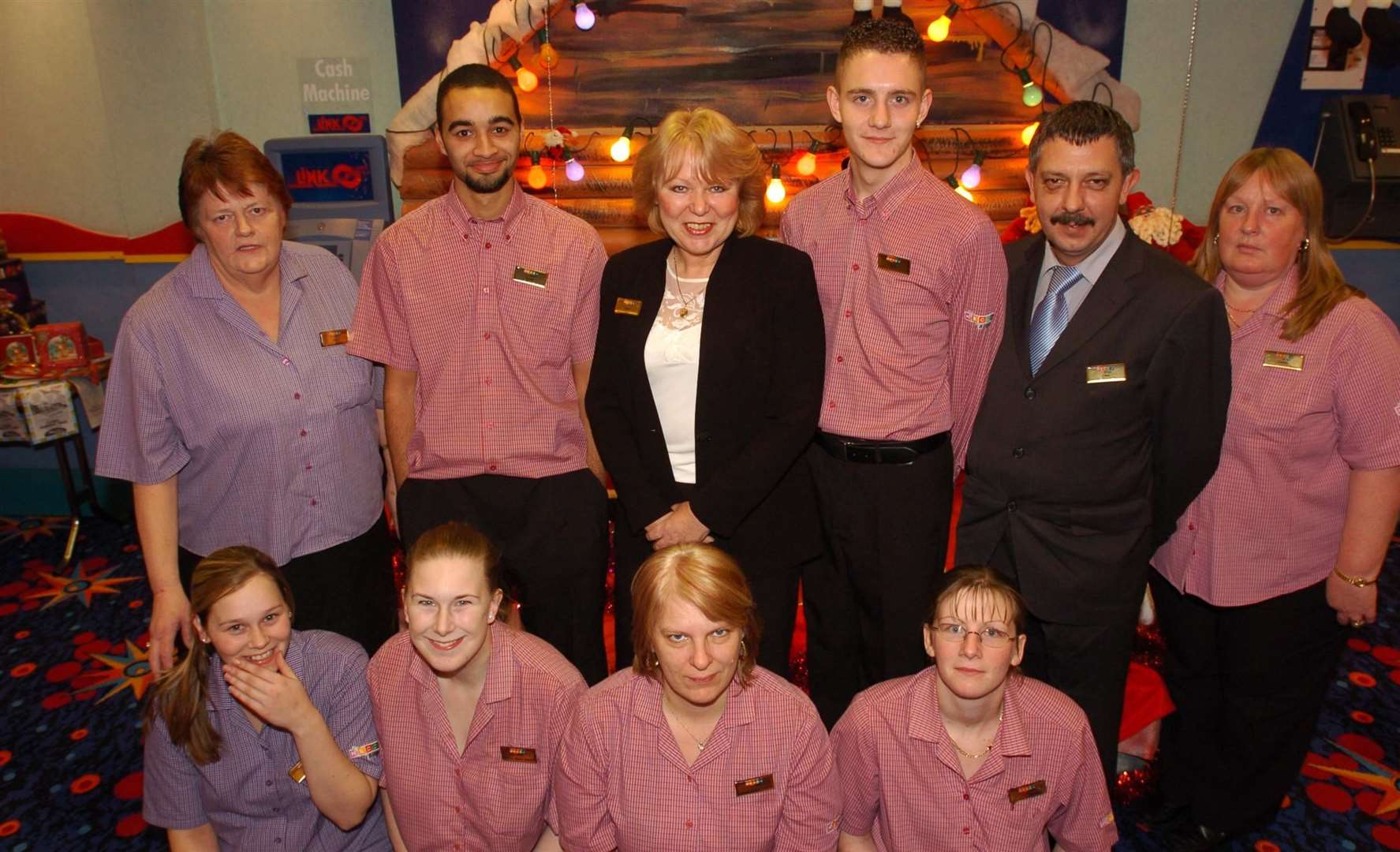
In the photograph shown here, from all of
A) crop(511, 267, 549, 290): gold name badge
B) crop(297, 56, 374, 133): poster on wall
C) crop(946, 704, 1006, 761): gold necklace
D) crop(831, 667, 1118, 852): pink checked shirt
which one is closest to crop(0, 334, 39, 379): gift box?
crop(297, 56, 374, 133): poster on wall

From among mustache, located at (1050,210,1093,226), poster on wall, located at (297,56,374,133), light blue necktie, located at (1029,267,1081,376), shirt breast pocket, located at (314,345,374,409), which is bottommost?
shirt breast pocket, located at (314,345,374,409)

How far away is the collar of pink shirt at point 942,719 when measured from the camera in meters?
2.12

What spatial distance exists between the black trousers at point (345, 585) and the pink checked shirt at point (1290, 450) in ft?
7.19

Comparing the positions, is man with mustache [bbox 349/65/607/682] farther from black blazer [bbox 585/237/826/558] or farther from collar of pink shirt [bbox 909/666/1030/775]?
collar of pink shirt [bbox 909/666/1030/775]

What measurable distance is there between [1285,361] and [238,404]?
2.56 meters

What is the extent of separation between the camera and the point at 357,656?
2.35 meters

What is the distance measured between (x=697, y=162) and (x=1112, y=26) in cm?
423

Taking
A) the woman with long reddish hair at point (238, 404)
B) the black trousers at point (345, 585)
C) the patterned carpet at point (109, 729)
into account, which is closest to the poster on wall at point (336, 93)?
the patterned carpet at point (109, 729)

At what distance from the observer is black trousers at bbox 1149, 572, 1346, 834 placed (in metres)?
2.51

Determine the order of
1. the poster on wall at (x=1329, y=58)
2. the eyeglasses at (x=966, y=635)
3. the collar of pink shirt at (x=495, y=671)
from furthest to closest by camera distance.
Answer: the poster on wall at (x=1329, y=58)
the collar of pink shirt at (x=495, y=671)
the eyeglasses at (x=966, y=635)

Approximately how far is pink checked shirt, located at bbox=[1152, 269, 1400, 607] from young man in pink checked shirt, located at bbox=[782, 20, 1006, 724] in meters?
0.62

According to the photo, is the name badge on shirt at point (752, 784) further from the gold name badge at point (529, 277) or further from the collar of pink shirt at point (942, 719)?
the gold name badge at point (529, 277)

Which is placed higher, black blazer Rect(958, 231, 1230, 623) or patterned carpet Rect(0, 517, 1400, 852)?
black blazer Rect(958, 231, 1230, 623)

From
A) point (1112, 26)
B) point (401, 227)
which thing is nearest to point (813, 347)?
point (401, 227)
